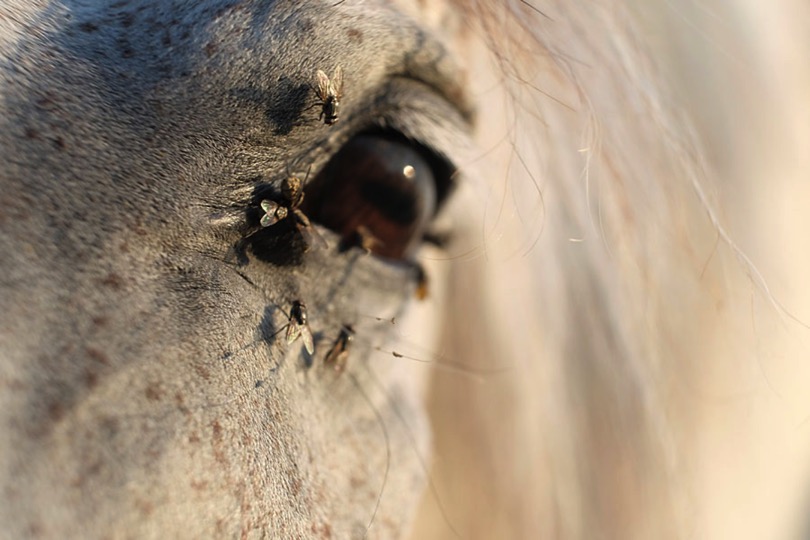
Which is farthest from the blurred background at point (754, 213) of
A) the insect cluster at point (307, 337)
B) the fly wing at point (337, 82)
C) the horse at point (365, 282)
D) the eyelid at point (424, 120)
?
the insect cluster at point (307, 337)

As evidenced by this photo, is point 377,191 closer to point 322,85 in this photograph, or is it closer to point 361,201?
point 361,201

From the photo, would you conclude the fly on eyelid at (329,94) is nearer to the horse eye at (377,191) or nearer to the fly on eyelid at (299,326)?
the horse eye at (377,191)

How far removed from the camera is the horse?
66cm

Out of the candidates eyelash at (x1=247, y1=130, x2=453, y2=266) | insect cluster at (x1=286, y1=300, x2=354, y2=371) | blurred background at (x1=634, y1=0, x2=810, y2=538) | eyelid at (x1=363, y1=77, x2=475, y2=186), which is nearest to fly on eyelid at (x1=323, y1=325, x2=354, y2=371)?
insect cluster at (x1=286, y1=300, x2=354, y2=371)

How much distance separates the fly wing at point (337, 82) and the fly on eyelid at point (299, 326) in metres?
0.23

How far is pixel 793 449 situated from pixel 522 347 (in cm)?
67

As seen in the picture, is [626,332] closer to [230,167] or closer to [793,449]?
[793,449]

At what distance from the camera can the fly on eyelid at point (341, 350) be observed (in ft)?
2.90

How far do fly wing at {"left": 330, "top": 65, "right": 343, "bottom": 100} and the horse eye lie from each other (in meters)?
0.10

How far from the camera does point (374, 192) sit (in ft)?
3.01

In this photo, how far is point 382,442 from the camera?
974mm

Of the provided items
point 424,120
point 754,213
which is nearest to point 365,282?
point 424,120

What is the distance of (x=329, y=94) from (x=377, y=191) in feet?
0.57

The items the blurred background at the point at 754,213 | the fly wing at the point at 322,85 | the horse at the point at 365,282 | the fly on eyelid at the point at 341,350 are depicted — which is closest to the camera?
the horse at the point at 365,282
